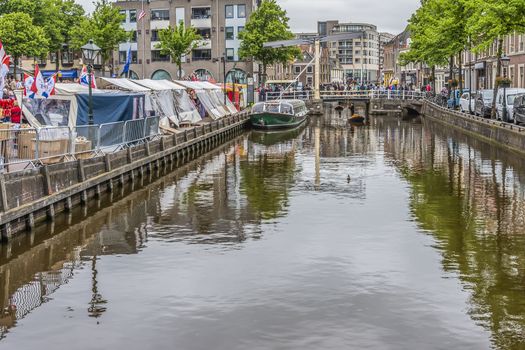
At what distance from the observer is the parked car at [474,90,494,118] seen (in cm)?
A: 5516

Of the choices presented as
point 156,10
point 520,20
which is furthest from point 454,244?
point 156,10

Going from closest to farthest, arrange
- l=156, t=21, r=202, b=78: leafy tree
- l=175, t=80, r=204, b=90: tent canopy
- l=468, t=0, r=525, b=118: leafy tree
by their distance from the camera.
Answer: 1. l=468, t=0, r=525, b=118: leafy tree
2. l=175, t=80, r=204, b=90: tent canopy
3. l=156, t=21, r=202, b=78: leafy tree

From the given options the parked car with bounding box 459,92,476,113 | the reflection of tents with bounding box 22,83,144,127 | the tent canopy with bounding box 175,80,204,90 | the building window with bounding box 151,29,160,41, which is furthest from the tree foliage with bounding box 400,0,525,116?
the building window with bounding box 151,29,160,41

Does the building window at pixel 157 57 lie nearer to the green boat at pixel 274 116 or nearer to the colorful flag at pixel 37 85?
the green boat at pixel 274 116

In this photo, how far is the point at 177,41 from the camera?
93750 mm

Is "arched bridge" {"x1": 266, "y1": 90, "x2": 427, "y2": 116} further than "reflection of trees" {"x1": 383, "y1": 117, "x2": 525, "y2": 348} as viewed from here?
Yes

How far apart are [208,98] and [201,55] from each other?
41981 millimetres

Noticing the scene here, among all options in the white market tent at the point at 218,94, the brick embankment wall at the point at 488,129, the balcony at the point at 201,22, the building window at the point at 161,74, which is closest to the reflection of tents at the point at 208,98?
the white market tent at the point at 218,94

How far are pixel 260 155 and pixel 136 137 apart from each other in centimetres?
1069

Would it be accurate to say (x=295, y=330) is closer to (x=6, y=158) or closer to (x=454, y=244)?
(x=454, y=244)

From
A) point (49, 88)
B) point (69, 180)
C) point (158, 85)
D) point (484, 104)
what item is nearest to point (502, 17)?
point (484, 104)

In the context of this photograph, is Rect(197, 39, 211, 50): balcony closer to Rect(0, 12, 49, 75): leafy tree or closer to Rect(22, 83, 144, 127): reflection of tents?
Rect(0, 12, 49, 75): leafy tree

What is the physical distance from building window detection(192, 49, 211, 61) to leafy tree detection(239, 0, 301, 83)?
940 centimetres

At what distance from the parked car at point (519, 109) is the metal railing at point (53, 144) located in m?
21.8
